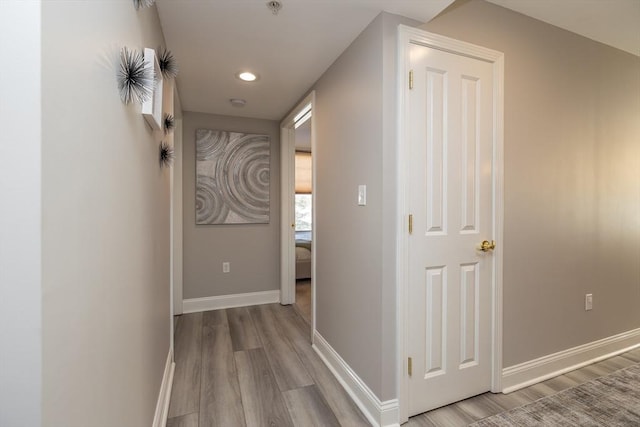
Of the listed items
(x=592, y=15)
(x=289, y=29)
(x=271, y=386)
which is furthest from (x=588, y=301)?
(x=289, y=29)

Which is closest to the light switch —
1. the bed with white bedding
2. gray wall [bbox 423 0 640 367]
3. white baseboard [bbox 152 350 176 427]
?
gray wall [bbox 423 0 640 367]

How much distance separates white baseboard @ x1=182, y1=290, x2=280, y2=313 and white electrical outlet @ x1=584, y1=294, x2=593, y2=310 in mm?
2992

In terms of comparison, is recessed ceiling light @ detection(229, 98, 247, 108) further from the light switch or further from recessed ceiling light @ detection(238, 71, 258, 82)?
the light switch

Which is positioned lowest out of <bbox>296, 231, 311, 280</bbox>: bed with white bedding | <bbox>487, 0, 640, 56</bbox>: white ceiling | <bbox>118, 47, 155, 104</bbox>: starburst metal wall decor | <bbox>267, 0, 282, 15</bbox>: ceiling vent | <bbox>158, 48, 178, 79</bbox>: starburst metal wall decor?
<bbox>296, 231, 311, 280</bbox>: bed with white bedding

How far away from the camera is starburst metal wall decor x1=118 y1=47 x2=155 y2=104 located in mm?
931

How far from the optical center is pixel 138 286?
3.81 feet

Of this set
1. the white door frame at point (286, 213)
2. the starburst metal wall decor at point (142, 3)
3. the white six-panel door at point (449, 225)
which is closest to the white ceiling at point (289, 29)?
the white six-panel door at point (449, 225)

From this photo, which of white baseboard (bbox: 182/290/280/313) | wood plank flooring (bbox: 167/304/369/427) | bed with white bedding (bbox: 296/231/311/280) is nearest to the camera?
wood plank flooring (bbox: 167/304/369/427)

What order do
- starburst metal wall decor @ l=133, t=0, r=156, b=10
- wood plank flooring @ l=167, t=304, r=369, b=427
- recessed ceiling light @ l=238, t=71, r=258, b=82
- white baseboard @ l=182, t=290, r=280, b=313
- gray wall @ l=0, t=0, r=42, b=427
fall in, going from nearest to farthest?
gray wall @ l=0, t=0, r=42, b=427 → starburst metal wall decor @ l=133, t=0, r=156, b=10 → wood plank flooring @ l=167, t=304, r=369, b=427 → recessed ceiling light @ l=238, t=71, r=258, b=82 → white baseboard @ l=182, t=290, r=280, b=313

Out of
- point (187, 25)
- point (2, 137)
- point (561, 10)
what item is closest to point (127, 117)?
point (2, 137)

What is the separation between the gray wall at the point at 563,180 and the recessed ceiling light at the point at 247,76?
1391 mm

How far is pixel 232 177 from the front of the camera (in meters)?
3.54

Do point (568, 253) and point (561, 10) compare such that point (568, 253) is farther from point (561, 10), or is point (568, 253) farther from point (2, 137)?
point (2, 137)

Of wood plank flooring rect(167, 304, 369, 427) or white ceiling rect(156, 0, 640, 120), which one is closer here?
white ceiling rect(156, 0, 640, 120)
